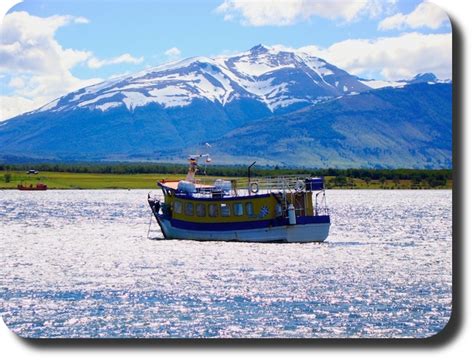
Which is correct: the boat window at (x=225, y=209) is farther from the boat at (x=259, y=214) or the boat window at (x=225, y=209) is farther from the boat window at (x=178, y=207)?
the boat window at (x=178, y=207)

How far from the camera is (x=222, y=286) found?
177ft

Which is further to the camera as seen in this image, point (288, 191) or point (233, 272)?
point (288, 191)

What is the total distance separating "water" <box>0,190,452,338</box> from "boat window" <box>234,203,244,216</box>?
2489 mm

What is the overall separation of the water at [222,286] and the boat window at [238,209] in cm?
249

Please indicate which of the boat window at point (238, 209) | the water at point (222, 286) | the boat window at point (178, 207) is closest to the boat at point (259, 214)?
the boat window at point (238, 209)

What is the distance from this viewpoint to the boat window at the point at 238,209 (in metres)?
77.2

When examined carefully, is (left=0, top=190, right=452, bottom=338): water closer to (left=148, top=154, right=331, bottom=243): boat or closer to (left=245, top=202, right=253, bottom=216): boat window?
(left=148, top=154, right=331, bottom=243): boat

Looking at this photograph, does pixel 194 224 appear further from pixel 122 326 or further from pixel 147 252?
pixel 122 326

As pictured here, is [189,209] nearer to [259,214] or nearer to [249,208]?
[249,208]

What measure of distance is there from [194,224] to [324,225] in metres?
10.8

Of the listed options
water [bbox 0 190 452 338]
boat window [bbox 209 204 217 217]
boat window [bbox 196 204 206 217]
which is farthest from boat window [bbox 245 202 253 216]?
boat window [bbox 196 204 206 217]

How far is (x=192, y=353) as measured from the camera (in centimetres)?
3222

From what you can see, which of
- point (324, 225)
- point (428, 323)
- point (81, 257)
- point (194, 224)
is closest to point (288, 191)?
point (324, 225)

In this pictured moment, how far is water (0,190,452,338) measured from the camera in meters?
42.2
